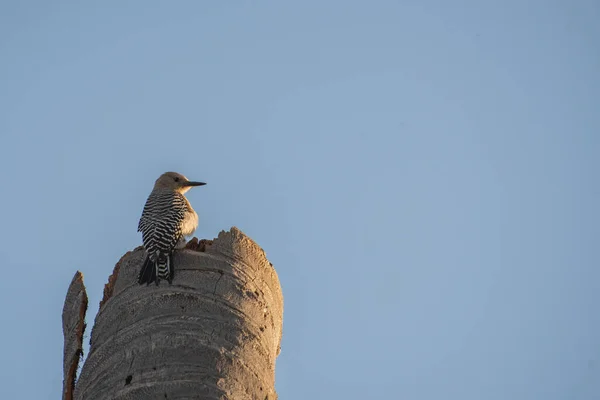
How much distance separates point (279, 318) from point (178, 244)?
1185mm

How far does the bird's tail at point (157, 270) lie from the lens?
6199mm

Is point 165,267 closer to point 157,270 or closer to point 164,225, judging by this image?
point 157,270

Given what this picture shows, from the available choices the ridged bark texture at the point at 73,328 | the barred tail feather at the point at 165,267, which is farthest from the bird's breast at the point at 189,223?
the barred tail feather at the point at 165,267

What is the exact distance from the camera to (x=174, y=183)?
11.2 m

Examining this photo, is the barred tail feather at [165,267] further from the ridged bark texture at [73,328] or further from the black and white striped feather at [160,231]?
the ridged bark texture at [73,328]

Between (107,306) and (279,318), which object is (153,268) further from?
(279,318)

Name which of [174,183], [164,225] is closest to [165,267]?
[164,225]

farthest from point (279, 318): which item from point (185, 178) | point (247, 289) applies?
point (185, 178)

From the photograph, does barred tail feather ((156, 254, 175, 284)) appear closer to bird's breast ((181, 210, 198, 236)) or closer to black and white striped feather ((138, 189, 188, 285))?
black and white striped feather ((138, 189, 188, 285))

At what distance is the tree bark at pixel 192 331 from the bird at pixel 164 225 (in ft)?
0.31

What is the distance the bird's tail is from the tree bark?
0.18 ft

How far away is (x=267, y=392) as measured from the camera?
5.77m

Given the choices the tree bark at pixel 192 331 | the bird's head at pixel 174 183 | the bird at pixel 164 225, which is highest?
the bird's head at pixel 174 183

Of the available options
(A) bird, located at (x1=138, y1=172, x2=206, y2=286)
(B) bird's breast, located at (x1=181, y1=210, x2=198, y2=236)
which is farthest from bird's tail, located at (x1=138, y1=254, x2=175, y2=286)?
(B) bird's breast, located at (x1=181, y1=210, x2=198, y2=236)
